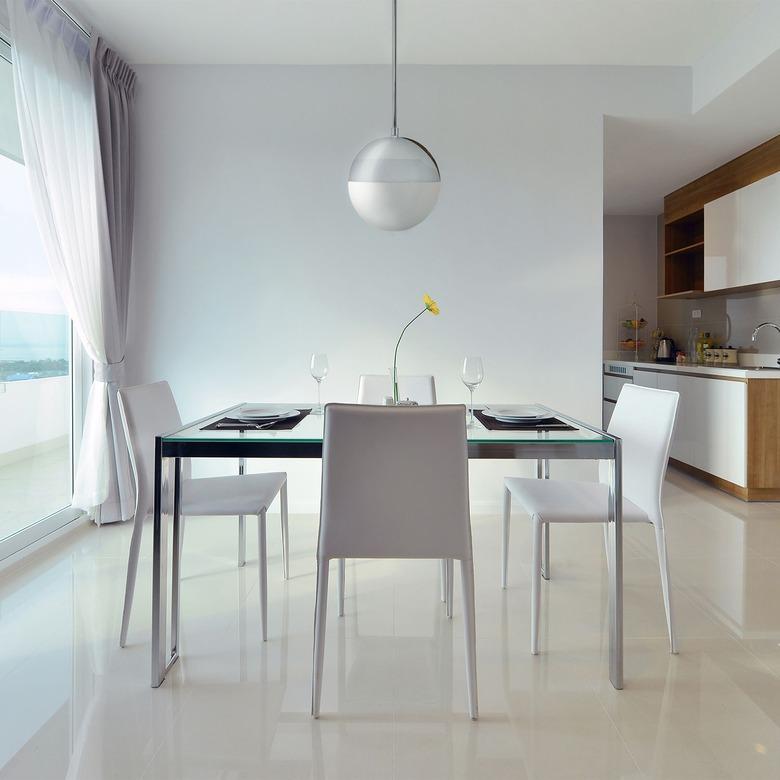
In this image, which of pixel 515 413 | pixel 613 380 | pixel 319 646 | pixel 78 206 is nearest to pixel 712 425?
pixel 613 380

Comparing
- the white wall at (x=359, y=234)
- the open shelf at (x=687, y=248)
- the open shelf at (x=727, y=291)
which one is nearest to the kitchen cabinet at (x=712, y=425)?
the open shelf at (x=727, y=291)

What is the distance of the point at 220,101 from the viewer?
396 centimetres

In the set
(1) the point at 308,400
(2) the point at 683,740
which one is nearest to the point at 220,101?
(1) the point at 308,400

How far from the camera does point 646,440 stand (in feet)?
7.56

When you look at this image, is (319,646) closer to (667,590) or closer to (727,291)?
(667,590)

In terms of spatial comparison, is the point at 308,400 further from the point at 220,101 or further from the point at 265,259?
the point at 220,101

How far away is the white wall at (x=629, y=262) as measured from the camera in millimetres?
6656

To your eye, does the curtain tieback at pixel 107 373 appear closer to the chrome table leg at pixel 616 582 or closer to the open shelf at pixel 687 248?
the chrome table leg at pixel 616 582

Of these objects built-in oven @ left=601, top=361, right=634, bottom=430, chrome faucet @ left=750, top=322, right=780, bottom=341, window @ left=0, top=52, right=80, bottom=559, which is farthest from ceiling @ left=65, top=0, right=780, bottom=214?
built-in oven @ left=601, top=361, right=634, bottom=430

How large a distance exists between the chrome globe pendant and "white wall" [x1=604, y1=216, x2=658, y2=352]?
475 centimetres

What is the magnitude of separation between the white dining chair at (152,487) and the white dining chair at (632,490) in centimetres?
90

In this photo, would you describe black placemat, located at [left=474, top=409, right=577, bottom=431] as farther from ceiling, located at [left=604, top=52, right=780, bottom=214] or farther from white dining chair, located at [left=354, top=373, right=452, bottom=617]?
ceiling, located at [left=604, top=52, right=780, bottom=214]

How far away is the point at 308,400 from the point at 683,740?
279cm

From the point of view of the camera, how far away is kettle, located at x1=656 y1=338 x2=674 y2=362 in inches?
247
